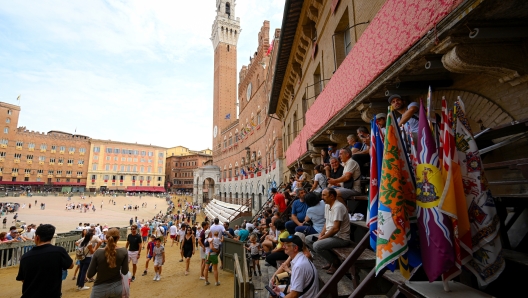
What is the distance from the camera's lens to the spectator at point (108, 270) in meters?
4.36

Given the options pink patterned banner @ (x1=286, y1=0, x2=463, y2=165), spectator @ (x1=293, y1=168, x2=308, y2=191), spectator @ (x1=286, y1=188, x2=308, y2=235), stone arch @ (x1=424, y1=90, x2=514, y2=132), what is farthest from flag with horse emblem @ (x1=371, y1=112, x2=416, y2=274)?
spectator @ (x1=293, y1=168, x2=308, y2=191)

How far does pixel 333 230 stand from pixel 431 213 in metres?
2.38

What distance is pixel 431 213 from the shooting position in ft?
5.83

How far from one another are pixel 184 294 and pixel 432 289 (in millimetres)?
8387

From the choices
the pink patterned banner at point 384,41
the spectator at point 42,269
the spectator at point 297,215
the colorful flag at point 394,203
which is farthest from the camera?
the spectator at point 297,215

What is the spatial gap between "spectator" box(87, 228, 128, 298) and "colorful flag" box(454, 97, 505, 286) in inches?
192

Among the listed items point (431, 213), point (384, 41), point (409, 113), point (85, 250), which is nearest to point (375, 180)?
point (431, 213)

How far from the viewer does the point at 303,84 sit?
14.2 meters

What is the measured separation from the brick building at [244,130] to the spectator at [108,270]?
16.6 meters

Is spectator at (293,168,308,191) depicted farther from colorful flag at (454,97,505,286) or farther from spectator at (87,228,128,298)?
colorful flag at (454,97,505,286)

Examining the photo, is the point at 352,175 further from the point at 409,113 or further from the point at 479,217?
the point at 479,217

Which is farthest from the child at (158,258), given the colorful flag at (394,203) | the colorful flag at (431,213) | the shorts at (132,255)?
the colorful flag at (431,213)

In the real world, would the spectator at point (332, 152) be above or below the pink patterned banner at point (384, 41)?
below

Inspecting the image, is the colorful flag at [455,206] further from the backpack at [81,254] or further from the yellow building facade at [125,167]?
the yellow building facade at [125,167]
